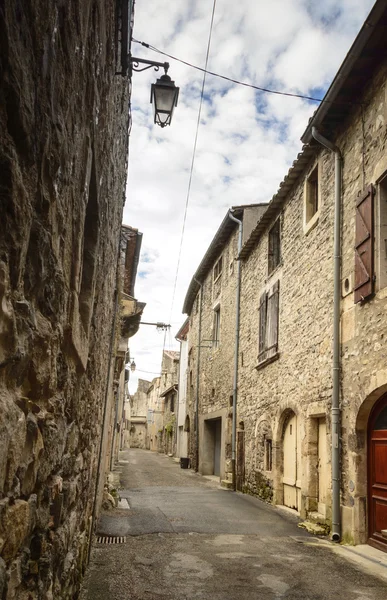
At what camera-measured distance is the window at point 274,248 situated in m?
11.9

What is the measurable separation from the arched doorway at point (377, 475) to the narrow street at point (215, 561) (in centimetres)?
58

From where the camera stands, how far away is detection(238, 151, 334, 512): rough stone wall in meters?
8.37

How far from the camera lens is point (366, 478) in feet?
22.2

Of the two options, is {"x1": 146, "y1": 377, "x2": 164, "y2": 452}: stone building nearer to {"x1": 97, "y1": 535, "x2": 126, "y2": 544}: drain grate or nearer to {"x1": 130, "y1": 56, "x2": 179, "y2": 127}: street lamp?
{"x1": 97, "y1": 535, "x2": 126, "y2": 544}: drain grate

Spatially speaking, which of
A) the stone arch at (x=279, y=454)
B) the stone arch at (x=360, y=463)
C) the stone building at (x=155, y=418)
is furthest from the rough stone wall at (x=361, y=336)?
the stone building at (x=155, y=418)

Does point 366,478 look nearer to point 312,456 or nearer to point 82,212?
point 312,456

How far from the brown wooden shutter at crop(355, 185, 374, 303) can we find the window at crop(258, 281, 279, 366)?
393 centimetres

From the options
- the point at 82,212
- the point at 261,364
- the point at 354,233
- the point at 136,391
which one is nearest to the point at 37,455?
the point at 82,212

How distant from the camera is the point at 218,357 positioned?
56.5 feet

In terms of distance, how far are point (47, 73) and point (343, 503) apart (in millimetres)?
6845

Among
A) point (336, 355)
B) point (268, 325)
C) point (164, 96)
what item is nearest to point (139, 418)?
point (268, 325)

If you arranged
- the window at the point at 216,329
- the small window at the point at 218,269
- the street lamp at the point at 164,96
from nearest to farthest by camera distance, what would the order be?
the street lamp at the point at 164,96
the window at the point at 216,329
the small window at the point at 218,269

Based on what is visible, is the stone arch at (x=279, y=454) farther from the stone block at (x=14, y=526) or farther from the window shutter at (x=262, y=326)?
the stone block at (x=14, y=526)

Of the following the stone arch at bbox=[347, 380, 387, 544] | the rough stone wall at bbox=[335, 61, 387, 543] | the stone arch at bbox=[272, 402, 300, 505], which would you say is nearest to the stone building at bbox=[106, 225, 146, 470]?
the stone arch at bbox=[272, 402, 300, 505]
